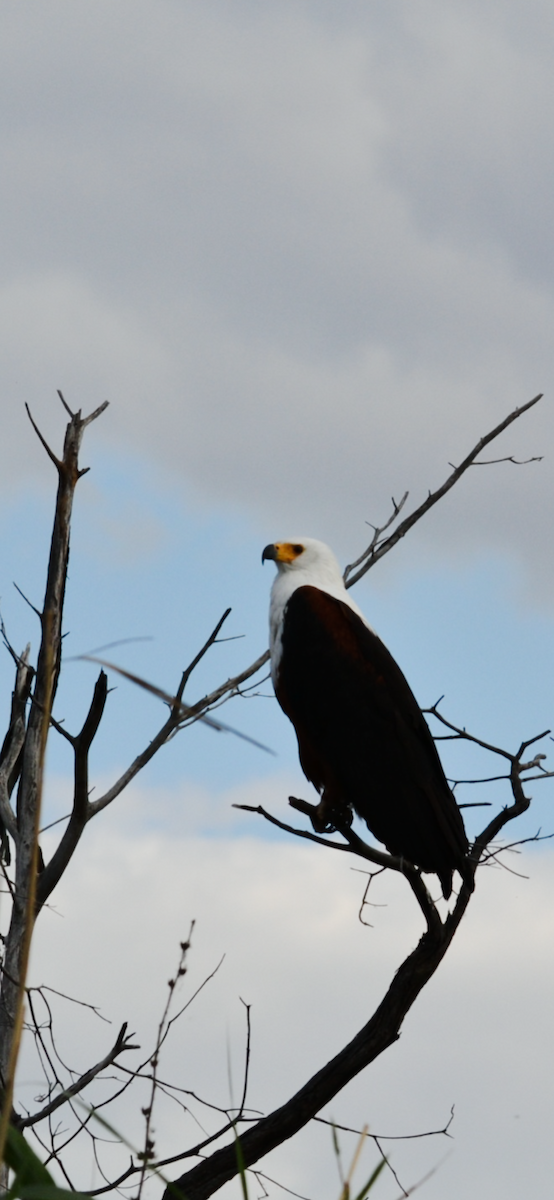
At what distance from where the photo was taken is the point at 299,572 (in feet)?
16.6

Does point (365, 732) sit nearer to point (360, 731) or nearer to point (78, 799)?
point (360, 731)

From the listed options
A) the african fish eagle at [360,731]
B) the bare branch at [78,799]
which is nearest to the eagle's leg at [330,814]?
the african fish eagle at [360,731]

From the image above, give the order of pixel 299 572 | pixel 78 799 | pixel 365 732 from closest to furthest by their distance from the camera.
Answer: pixel 365 732 < pixel 78 799 < pixel 299 572

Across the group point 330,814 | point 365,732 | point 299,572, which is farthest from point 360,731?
point 299,572

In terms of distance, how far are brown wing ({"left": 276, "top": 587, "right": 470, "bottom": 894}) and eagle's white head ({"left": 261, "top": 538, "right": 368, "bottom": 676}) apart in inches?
3.7

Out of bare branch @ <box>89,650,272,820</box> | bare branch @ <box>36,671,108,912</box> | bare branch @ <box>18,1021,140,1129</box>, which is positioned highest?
bare branch @ <box>89,650,272,820</box>

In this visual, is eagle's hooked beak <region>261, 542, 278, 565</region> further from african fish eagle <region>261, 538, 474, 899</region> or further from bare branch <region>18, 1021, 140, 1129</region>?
bare branch <region>18, 1021, 140, 1129</region>

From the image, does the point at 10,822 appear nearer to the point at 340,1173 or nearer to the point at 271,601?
the point at 271,601

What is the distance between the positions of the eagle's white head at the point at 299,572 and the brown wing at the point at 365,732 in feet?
0.31

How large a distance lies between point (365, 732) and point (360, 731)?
0.07 ft

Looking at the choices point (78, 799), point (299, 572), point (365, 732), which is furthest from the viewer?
point (299, 572)

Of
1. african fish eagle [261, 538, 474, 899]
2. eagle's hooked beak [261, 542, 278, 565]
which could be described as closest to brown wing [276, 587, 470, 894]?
african fish eagle [261, 538, 474, 899]

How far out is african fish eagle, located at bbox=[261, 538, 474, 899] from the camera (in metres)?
4.29

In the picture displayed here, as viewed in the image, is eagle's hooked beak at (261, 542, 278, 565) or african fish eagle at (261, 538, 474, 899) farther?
eagle's hooked beak at (261, 542, 278, 565)
